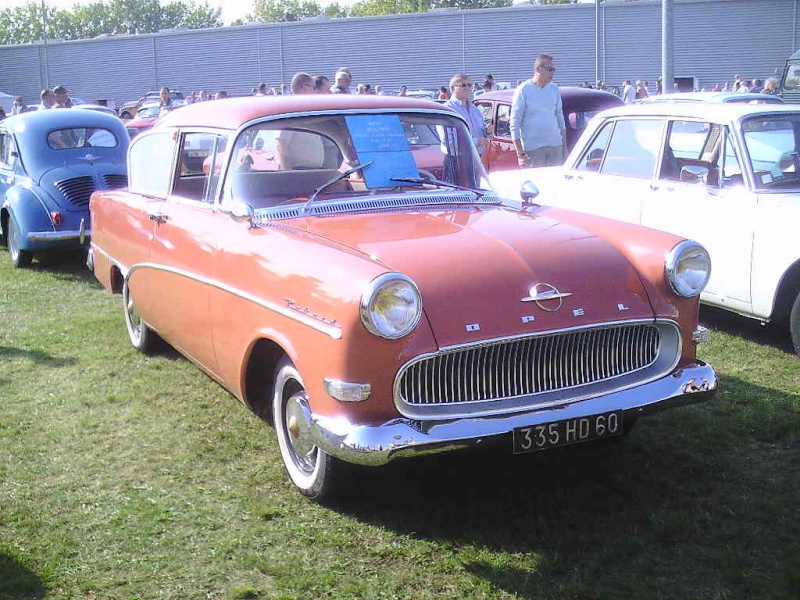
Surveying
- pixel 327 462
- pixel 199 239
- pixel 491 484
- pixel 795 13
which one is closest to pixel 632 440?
pixel 491 484

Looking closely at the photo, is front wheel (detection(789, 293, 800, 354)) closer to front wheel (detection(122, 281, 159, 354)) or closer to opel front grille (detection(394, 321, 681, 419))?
opel front grille (detection(394, 321, 681, 419))

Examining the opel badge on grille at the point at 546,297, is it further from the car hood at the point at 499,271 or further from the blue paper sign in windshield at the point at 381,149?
the blue paper sign in windshield at the point at 381,149

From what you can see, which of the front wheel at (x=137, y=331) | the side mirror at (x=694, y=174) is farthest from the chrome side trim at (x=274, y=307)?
the side mirror at (x=694, y=174)

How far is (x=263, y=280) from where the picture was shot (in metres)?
4.07

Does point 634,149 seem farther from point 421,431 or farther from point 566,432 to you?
point 421,431

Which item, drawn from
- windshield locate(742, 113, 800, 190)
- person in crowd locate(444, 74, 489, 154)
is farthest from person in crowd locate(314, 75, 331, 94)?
windshield locate(742, 113, 800, 190)

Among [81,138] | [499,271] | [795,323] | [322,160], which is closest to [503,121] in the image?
[81,138]

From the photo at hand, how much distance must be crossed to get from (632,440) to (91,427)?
2.80 metres

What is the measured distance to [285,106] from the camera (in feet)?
15.9

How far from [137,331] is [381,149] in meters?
2.52

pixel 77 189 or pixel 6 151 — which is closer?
pixel 77 189

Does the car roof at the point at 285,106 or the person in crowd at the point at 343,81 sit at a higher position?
the person in crowd at the point at 343,81

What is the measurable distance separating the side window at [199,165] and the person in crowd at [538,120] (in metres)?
4.94

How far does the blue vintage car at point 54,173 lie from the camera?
9.38 m
